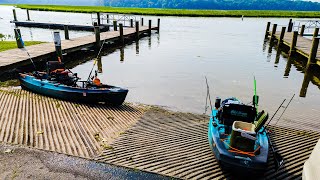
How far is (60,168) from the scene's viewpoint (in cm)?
756

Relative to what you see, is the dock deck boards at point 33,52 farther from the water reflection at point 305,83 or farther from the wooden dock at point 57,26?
the water reflection at point 305,83

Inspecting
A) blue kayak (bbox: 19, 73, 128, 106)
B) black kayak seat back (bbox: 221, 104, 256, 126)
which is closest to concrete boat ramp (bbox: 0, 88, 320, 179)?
blue kayak (bbox: 19, 73, 128, 106)

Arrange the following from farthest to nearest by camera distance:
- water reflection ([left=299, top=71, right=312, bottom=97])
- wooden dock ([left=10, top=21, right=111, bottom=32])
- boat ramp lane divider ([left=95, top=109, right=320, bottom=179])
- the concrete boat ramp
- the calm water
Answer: wooden dock ([left=10, top=21, right=111, bottom=32])
water reflection ([left=299, top=71, right=312, bottom=97])
the calm water
the concrete boat ramp
boat ramp lane divider ([left=95, top=109, right=320, bottom=179])

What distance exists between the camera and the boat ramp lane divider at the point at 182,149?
313 inches

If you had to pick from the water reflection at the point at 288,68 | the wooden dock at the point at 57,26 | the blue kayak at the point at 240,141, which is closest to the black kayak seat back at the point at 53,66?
the blue kayak at the point at 240,141

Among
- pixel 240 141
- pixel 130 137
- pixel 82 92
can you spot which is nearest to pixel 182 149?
pixel 130 137

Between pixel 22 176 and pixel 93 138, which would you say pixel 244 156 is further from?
pixel 22 176

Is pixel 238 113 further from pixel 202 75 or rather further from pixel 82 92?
pixel 202 75

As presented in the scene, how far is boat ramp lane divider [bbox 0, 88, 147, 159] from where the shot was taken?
29.2ft

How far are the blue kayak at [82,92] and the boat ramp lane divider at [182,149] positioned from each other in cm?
226

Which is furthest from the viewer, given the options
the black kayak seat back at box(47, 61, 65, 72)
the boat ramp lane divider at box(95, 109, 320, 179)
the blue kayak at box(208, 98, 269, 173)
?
the black kayak seat back at box(47, 61, 65, 72)

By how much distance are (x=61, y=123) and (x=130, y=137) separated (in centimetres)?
306

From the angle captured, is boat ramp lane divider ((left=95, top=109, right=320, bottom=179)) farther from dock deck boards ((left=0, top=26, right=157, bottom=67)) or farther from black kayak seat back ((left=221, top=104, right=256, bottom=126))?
dock deck boards ((left=0, top=26, right=157, bottom=67))

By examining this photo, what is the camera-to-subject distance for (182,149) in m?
9.17
